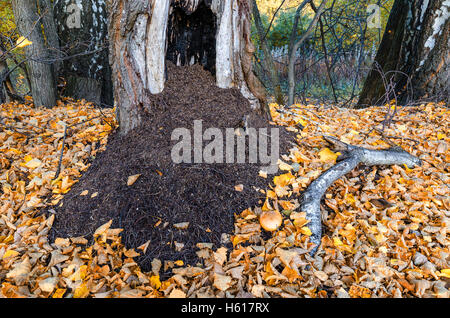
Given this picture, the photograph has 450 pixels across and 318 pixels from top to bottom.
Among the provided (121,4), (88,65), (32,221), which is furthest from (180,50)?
(88,65)

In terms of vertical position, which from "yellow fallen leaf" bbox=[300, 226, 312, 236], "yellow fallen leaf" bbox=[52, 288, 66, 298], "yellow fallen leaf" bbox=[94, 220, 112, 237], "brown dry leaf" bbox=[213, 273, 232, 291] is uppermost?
"yellow fallen leaf" bbox=[94, 220, 112, 237]

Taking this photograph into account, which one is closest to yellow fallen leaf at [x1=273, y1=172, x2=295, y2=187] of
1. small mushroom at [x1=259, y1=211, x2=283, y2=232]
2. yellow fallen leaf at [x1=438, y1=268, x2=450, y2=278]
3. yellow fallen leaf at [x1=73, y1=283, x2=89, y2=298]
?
small mushroom at [x1=259, y1=211, x2=283, y2=232]

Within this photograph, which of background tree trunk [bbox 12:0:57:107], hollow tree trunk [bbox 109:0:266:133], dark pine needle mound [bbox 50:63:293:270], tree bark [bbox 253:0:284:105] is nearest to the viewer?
dark pine needle mound [bbox 50:63:293:270]

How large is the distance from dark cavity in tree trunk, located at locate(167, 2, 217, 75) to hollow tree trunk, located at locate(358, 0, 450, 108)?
2448mm

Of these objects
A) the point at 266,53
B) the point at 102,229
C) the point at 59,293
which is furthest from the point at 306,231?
the point at 266,53

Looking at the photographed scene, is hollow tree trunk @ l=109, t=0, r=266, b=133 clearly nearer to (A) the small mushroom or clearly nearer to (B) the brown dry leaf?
(A) the small mushroom

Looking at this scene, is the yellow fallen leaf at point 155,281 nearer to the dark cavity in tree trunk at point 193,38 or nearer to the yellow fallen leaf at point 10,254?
the yellow fallen leaf at point 10,254

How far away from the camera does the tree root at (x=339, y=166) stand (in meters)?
1.98

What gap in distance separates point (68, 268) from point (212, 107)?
1.60 metres

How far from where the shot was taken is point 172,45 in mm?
2586

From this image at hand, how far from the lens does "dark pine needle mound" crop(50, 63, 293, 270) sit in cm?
187

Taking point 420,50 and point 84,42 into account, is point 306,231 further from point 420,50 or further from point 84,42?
point 84,42
